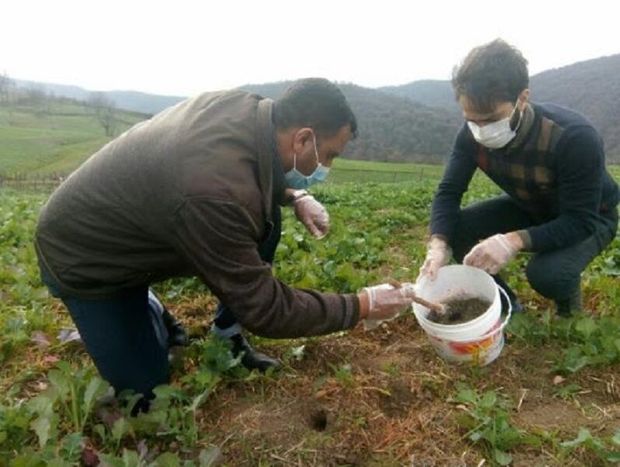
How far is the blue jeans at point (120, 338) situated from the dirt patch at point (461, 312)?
1.31 meters

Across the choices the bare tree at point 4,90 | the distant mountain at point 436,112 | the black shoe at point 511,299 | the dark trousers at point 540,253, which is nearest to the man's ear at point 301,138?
the dark trousers at point 540,253

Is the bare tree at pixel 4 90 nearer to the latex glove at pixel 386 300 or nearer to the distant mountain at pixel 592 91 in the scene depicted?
the distant mountain at pixel 592 91

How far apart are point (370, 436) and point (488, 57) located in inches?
66.1

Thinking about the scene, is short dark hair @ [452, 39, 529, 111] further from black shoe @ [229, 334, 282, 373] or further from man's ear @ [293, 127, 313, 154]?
black shoe @ [229, 334, 282, 373]

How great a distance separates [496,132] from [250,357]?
1.58 meters

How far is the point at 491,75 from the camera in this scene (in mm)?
2621

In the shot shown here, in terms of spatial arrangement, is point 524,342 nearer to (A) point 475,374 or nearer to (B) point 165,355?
(A) point 475,374

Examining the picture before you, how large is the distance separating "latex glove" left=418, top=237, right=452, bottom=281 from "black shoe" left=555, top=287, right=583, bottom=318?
2.08 feet

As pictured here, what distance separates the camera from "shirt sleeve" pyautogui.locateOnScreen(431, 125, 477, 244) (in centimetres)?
329

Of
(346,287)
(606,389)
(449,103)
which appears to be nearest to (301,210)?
(346,287)

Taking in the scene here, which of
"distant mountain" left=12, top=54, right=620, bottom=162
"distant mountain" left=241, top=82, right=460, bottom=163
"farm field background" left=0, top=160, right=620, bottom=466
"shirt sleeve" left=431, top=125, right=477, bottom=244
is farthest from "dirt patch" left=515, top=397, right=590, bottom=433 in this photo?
"distant mountain" left=241, top=82, right=460, bottom=163

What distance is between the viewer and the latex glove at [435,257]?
2926 mm

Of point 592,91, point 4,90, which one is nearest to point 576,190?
point 592,91

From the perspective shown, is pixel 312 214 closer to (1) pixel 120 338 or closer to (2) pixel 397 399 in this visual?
(2) pixel 397 399
